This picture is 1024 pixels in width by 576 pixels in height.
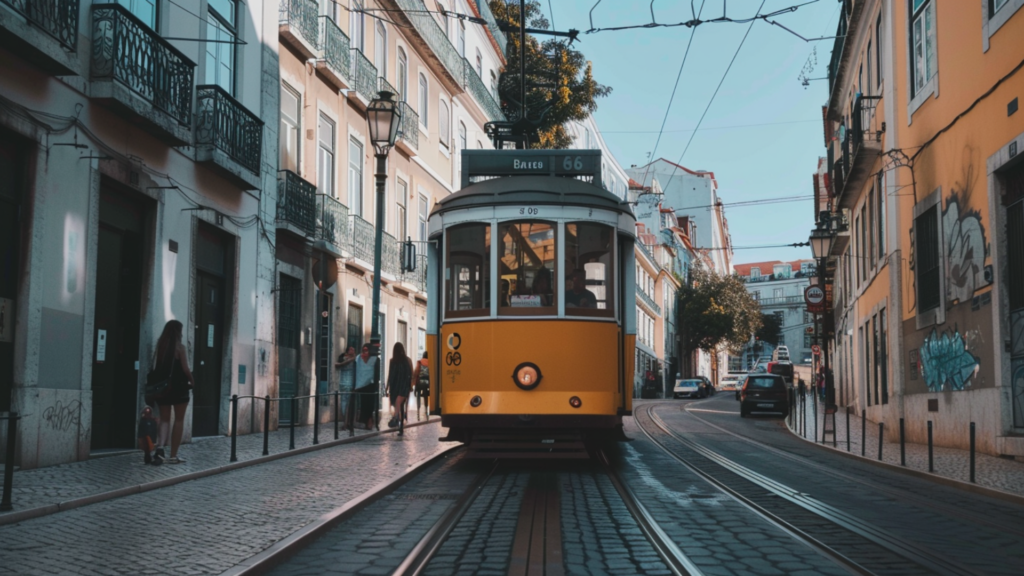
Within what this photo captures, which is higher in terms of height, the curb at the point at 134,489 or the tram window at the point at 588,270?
the tram window at the point at 588,270

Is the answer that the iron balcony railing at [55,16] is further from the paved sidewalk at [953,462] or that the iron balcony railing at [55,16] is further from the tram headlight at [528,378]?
the paved sidewalk at [953,462]

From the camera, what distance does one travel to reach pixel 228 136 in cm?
1647

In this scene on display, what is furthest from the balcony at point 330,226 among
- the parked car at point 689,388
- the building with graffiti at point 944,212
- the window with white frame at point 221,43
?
the parked car at point 689,388

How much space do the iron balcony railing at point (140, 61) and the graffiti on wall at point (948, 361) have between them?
1214 centimetres

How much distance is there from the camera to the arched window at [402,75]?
28375 mm

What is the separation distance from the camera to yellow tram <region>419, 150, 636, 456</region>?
11547mm

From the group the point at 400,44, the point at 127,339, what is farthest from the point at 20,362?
the point at 400,44

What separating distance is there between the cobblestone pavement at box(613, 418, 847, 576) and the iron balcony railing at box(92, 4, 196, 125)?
7.91 metres

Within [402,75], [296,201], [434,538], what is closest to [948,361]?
[296,201]

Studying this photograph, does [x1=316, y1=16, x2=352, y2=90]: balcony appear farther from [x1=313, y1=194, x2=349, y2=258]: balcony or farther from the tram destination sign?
the tram destination sign

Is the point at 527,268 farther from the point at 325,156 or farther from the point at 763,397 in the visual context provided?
the point at 763,397

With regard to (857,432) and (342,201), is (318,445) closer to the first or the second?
(342,201)

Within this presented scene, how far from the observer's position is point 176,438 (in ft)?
39.1

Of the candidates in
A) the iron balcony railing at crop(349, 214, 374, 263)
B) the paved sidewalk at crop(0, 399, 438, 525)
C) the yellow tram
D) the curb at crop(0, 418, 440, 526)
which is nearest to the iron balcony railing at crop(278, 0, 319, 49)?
the iron balcony railing at crop(349, 214, 374, 263)
